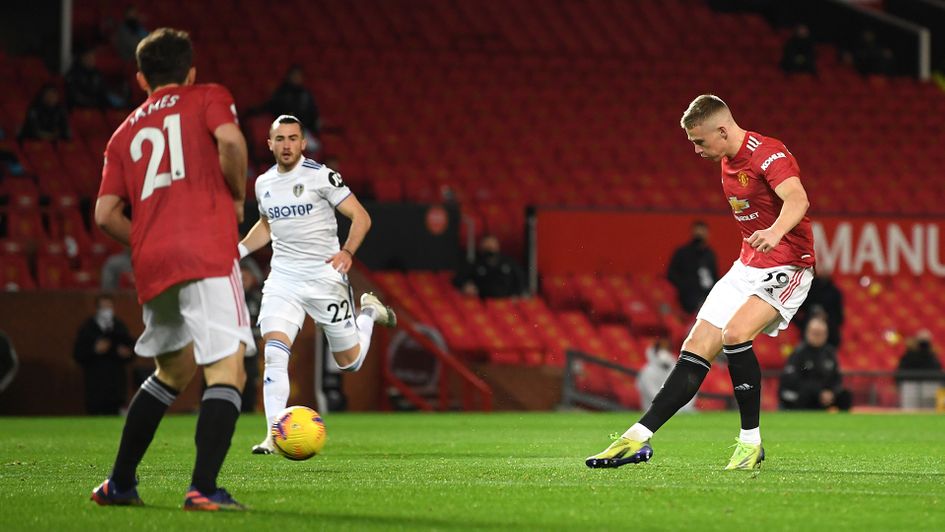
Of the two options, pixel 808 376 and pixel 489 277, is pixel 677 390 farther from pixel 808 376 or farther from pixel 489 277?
pixel 489 277

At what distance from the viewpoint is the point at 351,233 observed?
9.28 meters

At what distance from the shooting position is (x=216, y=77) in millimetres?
22203

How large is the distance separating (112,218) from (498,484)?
7.66 feet

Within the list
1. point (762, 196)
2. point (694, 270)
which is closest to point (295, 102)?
point (694, 270)

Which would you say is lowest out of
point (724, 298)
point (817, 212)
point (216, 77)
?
point (724, 298)

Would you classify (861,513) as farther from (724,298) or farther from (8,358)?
(8,358)

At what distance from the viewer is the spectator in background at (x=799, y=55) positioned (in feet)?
92.2

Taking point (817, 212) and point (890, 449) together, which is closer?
point (890, 449)

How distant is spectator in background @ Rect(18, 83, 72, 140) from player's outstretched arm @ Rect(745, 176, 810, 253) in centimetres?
1351

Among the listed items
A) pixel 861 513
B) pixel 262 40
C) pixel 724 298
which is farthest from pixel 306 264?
pixel 262 40

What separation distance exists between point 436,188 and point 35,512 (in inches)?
632

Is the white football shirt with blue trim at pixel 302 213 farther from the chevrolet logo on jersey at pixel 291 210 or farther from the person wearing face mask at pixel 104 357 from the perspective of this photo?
the person wearing face mask at pixel 104 357

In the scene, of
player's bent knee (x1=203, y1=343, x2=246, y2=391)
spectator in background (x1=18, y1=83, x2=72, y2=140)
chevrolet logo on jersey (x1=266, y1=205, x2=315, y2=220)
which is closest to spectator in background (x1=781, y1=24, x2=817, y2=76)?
spectator in background (x1=18, y1=83, x2=72, y2=140)

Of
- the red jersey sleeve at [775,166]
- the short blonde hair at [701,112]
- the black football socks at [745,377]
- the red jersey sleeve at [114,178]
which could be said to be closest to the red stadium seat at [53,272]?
the black football socks at [745,377]
